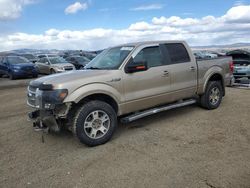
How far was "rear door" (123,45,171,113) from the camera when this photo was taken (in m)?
5.48

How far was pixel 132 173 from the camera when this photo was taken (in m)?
3.91

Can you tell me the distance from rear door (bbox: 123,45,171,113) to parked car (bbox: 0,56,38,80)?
14.4m

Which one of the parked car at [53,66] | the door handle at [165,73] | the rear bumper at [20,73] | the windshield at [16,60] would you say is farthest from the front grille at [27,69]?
the door handle at [165,73]

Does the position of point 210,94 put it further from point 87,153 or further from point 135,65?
point 87,153

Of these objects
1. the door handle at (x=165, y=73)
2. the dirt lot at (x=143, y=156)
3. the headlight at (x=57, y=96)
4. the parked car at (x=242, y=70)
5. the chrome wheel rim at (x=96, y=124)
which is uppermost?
the door handle at (x=165, y=73)

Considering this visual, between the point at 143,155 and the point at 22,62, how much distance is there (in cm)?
1679

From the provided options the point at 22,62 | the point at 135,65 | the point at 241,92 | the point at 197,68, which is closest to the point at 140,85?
the point at 135,65

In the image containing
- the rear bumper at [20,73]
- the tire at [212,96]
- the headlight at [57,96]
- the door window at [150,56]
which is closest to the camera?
the headlight at [57,96]

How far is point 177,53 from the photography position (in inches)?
A: 256

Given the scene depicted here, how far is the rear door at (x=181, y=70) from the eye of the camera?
622 centimetres

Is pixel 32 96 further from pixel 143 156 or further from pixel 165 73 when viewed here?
pixel 165 73

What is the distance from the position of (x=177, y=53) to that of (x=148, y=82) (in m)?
1.33

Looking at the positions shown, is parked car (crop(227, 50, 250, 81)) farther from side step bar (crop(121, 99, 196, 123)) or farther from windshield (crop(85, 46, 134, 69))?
windshield (crop(85, 46, 134, 69))

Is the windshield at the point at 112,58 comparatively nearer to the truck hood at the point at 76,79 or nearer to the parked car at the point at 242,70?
the truck hood at the point at 76,79
